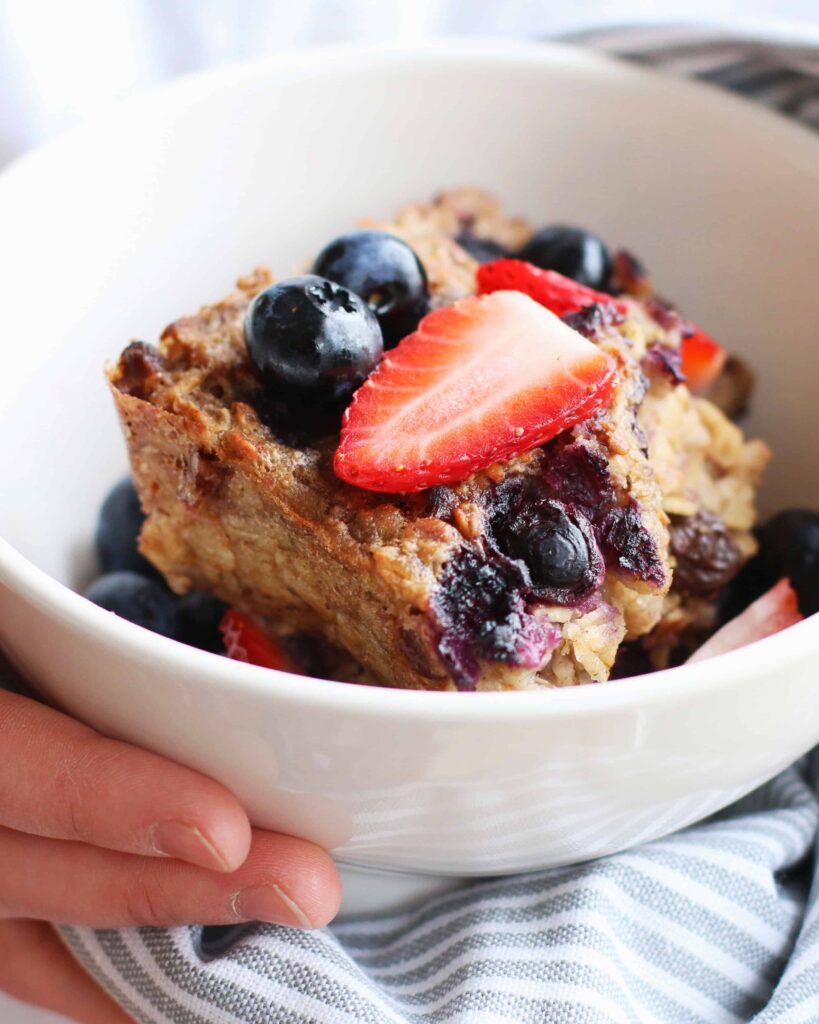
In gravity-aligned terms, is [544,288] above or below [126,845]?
→ above

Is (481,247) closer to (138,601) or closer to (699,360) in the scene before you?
(699,360)

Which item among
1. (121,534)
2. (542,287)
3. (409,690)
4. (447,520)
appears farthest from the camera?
(121,534)

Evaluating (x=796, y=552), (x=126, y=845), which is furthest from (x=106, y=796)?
(x=796, y=552)

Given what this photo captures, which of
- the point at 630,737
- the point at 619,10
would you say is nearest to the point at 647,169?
the point at 619,10

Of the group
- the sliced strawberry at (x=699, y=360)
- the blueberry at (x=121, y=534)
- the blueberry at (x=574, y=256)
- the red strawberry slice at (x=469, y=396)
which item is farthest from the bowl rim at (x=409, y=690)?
the blueberry at (x=574, y=256)

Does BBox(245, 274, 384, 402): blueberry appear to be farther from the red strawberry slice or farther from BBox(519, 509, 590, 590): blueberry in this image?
BBox(519, 509, 590, 590): blueberry

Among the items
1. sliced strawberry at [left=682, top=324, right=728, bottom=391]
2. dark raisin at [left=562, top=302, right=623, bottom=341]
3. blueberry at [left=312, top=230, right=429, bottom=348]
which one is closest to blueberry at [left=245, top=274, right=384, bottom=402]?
blueberry at [left=312, top=230, right=429, bottom=348]
